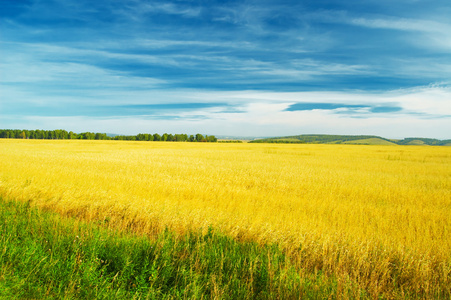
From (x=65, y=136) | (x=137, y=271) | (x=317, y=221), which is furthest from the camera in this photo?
(x=65, y=136)

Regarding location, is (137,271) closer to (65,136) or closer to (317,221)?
(317,221)

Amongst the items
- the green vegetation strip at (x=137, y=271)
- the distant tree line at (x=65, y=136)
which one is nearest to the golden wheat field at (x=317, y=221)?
the green vegetation strip at (x=137, y=271)

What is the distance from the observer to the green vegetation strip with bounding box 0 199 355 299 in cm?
335

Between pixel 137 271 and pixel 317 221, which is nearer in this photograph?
pixel 137 271

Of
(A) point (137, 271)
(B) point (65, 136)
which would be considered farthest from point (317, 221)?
(B) point (65, 136)

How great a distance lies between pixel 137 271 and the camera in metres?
3.94

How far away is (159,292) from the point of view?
334cm

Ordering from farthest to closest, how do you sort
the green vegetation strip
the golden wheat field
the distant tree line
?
the distant tree line < the golden wheat field < the green vegetation strip

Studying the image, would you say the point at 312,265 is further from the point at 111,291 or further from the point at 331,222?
the point at 111,291

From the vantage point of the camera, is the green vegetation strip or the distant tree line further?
the distant tree line

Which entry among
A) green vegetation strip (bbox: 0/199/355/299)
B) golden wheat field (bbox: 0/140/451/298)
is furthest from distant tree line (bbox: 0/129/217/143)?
green vegetation strip (bbox: 0/199/355/299)

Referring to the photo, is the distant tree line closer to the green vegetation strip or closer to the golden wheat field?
the golden wheat field

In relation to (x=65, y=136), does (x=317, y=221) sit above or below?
below

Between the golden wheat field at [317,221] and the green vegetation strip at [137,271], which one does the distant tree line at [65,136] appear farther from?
the green vegetation strip at [137,271]
